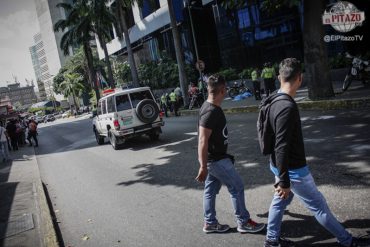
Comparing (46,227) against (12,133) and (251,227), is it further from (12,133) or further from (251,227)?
(12,133)

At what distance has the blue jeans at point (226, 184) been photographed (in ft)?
14.0

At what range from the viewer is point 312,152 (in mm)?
7859

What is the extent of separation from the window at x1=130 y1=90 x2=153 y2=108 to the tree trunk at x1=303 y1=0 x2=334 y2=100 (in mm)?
6434

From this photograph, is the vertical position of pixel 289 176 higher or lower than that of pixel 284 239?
higher

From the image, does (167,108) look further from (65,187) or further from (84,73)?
(84,73)

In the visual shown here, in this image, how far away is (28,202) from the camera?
7.65 metres

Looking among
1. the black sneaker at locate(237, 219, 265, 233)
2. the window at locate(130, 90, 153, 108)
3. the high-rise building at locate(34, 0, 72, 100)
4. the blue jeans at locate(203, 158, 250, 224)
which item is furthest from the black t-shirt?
the high-rise building at locate(34, 0, 72, 100)

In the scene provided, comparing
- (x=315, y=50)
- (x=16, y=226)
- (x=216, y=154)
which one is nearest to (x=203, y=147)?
(x=216, y=154)

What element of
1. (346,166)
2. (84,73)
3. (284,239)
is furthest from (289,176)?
(84,73)

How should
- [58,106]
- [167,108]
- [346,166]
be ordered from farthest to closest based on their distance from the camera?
[58,106]
[167,108]
[346,166]

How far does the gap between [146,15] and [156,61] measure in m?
5.30

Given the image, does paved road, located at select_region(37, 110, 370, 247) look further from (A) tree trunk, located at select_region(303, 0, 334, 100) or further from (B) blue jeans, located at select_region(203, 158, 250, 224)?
(A) tree trunk, located at select_region(303, 0, 334, 100)

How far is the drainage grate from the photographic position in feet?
19.5

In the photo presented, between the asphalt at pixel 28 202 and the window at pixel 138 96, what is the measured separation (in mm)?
4047
